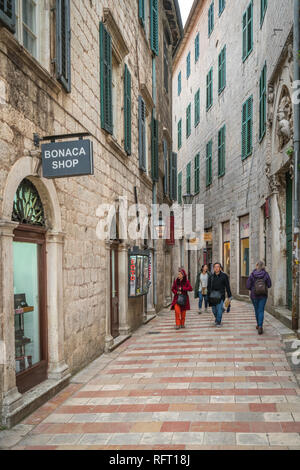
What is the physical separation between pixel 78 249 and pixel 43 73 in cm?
263

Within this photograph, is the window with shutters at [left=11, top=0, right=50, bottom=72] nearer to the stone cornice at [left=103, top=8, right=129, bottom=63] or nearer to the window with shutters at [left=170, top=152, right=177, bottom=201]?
the stone cornice at [left=103, top=8, right=129, bottom=63]

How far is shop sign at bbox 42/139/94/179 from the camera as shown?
205 inches

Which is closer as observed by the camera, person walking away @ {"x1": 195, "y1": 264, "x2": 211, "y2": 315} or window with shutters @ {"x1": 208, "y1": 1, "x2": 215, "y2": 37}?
person walking away @ {"x1": 195, "y1": 264, "x2": 211, "y2": 315}

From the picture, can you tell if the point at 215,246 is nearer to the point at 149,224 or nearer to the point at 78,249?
the point at 149,224

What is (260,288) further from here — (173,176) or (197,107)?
(197,107)

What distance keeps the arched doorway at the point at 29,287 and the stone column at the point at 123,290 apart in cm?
412

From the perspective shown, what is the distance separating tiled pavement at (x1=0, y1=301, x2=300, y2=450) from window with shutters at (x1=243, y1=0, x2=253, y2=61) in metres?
10.9

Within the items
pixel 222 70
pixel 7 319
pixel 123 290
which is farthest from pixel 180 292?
pixel 222 70

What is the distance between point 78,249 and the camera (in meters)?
7.13

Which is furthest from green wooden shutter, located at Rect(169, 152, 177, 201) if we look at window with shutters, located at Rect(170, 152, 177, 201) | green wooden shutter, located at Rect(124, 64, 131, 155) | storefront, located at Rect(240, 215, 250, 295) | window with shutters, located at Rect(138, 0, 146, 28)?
green wooden shutter, located at Rect(124, 64, 131, 155)

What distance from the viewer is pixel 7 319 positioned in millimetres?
4730

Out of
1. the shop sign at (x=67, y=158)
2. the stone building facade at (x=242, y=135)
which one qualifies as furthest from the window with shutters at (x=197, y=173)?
the shop sign at (x=67, y=158)

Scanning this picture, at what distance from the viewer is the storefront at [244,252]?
1667 cm

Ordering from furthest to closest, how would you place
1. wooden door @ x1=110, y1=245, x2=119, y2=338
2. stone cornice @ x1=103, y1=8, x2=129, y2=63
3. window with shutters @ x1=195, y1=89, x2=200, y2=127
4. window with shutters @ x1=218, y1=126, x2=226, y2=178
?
1. window with shutters @ x1=195, y1=89, x2=200, y2=127
2. window with shutters @ x1=218, y1=126, x2=226, y2=178
3. wooden door @ x1=110, y1=245, x2=119, y2=338
4. stone cornice @ x1=103, y1=8, x2=129, y2=63
